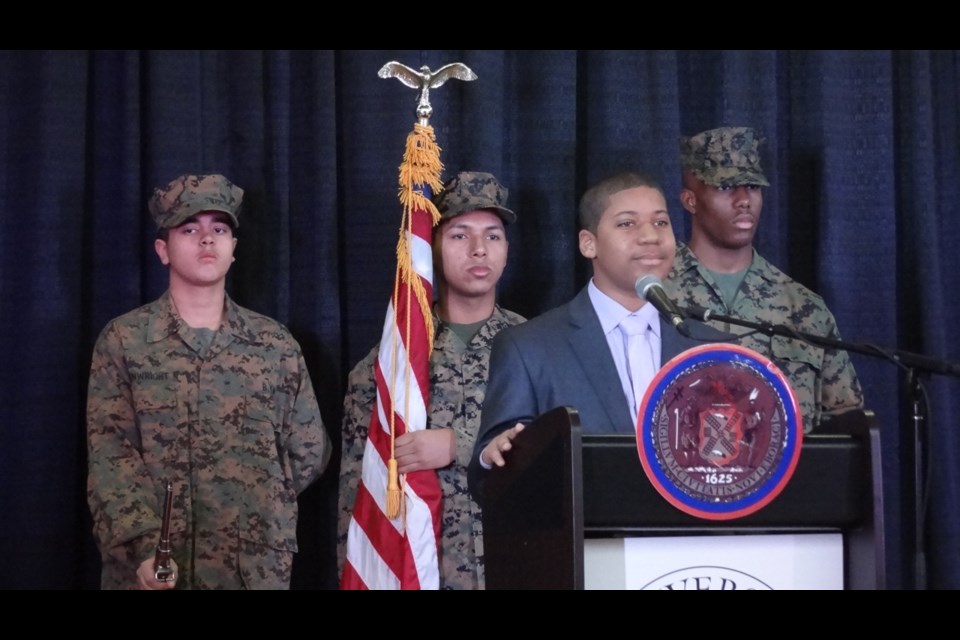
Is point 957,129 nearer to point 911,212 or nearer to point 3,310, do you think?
point 911,212

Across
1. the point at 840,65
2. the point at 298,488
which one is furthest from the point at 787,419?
the point at 840,65

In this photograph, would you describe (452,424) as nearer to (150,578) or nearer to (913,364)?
(150,578)

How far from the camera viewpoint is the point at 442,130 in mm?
4191

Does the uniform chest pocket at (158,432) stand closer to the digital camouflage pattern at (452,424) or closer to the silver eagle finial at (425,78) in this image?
the digital camouflage pattern at (452,424)

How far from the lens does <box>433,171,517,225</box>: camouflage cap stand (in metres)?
3.79

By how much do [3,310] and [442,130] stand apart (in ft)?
4.84

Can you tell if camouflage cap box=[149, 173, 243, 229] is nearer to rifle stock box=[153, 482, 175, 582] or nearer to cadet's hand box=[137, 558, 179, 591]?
rifle stock box=[153, 482, 175, 582]

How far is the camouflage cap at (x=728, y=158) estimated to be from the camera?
395 centimetres

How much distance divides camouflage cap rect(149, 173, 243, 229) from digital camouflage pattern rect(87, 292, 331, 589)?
9.8 inches

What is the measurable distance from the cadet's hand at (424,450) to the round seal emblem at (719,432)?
1.49 m

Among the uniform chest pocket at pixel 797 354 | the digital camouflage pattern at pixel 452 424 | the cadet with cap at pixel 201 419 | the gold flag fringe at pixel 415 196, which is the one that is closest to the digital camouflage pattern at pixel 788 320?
the uniform chest pocket at pixel 797 354

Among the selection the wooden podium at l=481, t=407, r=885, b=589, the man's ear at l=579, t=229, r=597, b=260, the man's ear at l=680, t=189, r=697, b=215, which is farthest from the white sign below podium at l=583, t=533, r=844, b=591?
the man's ear at l=680, t=189, r=697, b=215

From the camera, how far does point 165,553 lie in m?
3.37

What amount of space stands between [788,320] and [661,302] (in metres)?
1.72
